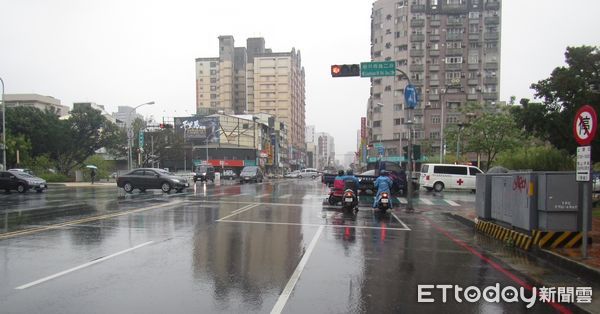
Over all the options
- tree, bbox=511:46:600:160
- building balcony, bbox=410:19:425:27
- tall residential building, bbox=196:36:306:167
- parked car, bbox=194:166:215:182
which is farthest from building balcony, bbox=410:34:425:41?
tree, bbox=511:46:600:160

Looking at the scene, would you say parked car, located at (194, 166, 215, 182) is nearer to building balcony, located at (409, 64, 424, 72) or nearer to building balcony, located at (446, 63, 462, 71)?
building balcony, located at (409, 64, 424, 72)

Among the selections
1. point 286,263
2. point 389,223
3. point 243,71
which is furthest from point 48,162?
point 243,71

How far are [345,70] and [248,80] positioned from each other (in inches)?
4464

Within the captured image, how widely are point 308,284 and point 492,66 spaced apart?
82.8m

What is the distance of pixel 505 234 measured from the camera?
1105 centimetres

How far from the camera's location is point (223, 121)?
3479 inches

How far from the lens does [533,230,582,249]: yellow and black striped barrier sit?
9562 mm

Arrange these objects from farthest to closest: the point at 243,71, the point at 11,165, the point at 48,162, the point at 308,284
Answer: the point at 243,71 < the point at 48,162 < the point at 11,165 < the point at 308,284

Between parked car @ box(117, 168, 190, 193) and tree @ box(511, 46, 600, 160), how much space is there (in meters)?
20.4

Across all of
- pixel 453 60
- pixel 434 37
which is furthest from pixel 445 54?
pixel 434 37

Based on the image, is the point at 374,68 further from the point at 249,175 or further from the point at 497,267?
the point at 249,175

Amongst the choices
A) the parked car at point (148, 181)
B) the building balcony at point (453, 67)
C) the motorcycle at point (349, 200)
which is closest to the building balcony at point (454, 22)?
the building balcony at point (453, 67)

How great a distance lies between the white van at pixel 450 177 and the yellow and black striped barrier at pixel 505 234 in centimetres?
1928

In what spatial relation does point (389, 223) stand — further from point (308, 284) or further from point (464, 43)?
point (464, 43)
